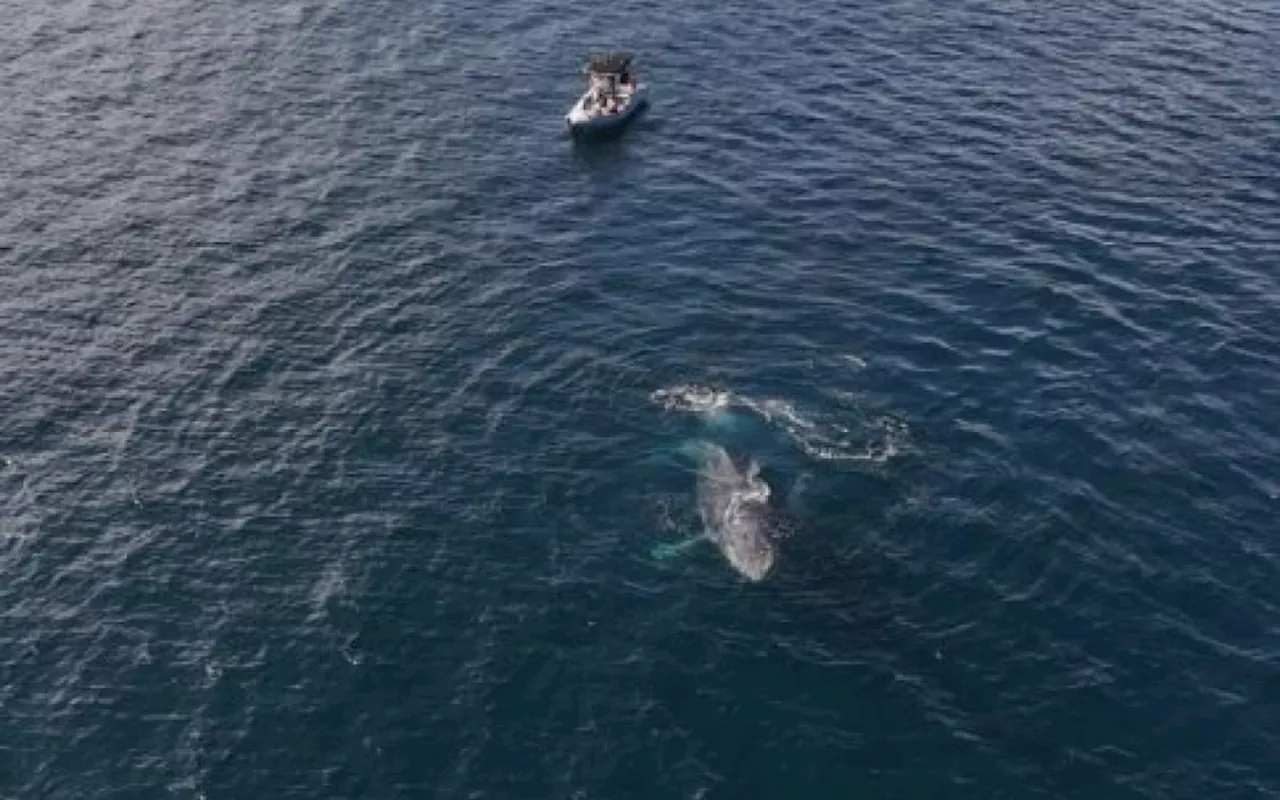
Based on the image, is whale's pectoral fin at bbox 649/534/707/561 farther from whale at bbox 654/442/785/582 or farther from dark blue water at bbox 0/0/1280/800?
dark blue water at bbox 0/0/1280/800

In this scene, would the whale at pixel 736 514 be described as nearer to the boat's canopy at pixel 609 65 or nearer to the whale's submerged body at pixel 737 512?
the whale's submerged body at pixel 737 512

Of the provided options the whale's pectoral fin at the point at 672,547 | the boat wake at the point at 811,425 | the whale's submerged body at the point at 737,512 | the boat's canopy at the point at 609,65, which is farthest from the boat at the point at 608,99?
the whale's pectoral fin at the point at 672,547

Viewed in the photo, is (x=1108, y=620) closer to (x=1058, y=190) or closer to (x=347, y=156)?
(x=1058, y=190)

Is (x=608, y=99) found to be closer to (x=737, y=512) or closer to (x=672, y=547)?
(x=737, y=512)

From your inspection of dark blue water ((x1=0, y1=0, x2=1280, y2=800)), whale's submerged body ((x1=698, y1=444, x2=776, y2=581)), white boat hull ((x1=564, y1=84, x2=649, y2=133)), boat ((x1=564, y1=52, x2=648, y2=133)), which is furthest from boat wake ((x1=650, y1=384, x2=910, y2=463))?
boat ((x1=564, y1=52, x2=648, y2=133))

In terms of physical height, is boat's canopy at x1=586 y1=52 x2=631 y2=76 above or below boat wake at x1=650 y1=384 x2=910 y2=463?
above
